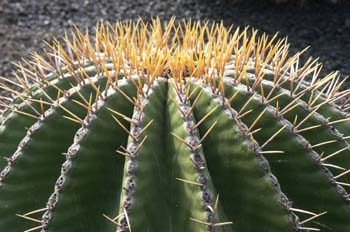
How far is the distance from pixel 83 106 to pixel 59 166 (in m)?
0.16

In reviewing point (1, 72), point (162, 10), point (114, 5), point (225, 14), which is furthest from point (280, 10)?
point (1, 72)

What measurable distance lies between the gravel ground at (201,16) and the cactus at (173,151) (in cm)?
279

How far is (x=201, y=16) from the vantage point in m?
4.88

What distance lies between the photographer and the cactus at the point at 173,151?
1526mm

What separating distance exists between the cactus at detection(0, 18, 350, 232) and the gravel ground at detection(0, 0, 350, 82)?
2.79 m

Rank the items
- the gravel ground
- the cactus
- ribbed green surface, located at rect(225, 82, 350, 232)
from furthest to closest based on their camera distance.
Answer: the gravel ground < ribbed green surface, located at rect(225, 82, 350, 232) < the cactus

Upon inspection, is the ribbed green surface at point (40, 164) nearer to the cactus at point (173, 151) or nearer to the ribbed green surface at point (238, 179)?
the cactus at point (173, 151)

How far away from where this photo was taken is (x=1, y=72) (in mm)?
4145

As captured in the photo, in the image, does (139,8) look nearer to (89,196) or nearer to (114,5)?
(114,5)

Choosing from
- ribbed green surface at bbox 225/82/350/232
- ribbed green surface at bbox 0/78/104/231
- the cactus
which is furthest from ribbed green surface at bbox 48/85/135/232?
ribbed green surface at bbox 225/82/350/232

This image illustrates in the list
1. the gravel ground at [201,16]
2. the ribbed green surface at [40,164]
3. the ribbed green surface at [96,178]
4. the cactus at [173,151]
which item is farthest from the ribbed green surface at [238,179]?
the gravel ground at [201,16]

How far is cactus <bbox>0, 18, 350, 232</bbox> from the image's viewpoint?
1526 millimetres

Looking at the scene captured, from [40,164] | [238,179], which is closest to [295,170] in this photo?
[238,179]

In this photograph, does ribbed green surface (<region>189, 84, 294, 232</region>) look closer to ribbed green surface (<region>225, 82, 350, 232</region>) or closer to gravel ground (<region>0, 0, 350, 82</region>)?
ribbed green surface (<region>225, 82, 350, 232</region>)
